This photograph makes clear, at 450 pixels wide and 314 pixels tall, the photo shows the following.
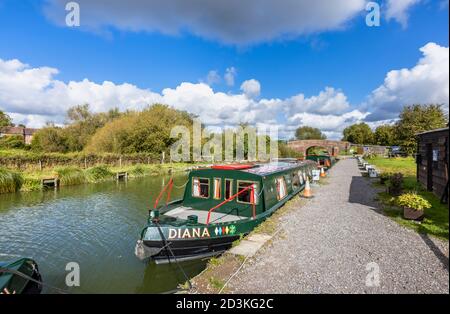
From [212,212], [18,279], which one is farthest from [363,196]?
[18,279]

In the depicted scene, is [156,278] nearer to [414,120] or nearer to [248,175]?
[248,175]

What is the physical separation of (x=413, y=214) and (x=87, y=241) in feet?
34.4

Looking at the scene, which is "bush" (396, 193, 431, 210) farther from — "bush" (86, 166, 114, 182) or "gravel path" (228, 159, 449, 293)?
"bush" (86, 166, 114, 182)

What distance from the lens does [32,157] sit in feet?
72.1

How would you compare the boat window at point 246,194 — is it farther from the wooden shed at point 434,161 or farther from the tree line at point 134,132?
the tree line at point 134,132

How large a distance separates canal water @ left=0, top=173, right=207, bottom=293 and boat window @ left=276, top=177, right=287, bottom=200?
15.6 feet

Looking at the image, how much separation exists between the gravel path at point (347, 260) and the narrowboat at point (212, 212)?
51.8 inches

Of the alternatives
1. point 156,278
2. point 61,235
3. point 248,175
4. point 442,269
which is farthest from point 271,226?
point 61,235

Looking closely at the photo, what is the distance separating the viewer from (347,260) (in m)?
5.50

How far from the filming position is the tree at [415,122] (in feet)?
101

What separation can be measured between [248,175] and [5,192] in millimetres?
16816

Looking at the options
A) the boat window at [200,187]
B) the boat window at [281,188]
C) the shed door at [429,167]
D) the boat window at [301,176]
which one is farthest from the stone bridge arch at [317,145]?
the boat window at [200,187]
